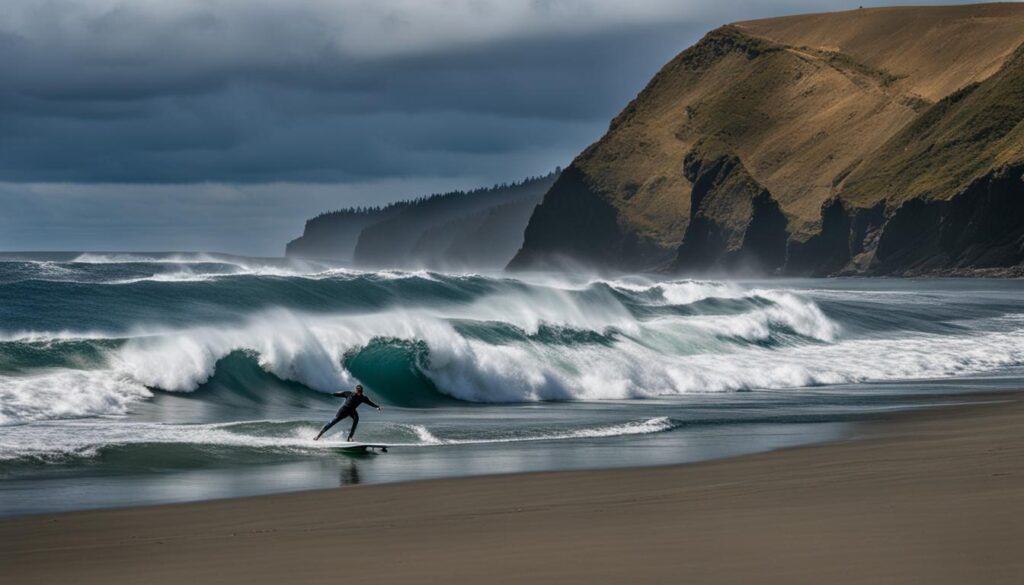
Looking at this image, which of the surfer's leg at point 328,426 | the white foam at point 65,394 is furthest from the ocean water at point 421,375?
the surfer's leg at point 328,426

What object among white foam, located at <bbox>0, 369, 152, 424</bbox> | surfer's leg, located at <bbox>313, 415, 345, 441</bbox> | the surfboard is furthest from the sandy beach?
white foam, located at <bbox>0, 369, 152, 424</bbox>

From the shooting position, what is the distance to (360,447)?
17109mm

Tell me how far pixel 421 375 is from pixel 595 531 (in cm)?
1621

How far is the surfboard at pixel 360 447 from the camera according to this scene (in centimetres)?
1697

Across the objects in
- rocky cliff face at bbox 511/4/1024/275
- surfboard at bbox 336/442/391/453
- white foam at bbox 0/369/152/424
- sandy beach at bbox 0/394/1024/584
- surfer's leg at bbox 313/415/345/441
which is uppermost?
rocky cliff face at bbox 511/4/1024/275

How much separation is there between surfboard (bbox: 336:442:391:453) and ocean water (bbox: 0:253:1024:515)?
234 mm

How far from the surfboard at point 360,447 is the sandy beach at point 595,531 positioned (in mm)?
3175

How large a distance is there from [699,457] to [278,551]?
6965 mm

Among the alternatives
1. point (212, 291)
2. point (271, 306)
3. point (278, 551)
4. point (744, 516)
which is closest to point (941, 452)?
point (744, 516)

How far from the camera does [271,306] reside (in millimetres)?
31703

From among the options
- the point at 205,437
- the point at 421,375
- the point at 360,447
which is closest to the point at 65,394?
the point at 205,437

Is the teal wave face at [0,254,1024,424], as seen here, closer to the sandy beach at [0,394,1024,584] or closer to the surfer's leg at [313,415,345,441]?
the surfer's leg at [313,415,345,441]

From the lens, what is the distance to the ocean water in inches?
621

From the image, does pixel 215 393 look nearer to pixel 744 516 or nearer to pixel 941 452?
pixel 941 452
